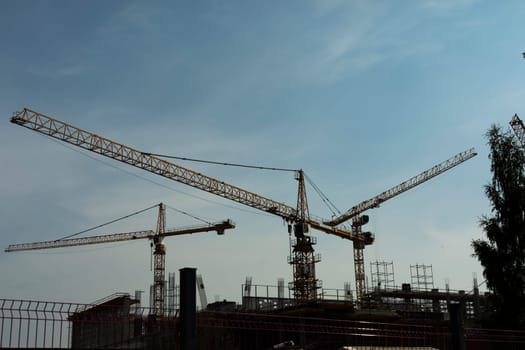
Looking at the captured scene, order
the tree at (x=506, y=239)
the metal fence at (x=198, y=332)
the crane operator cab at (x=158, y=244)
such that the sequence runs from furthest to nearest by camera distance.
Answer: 1. the crane operator cab at (x=158, y=244)
2. the tree at (x=506, y=239)
3. the metal fence at (x=198, y=332)

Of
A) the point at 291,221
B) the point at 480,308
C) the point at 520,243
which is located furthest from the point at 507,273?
the point at 291,221

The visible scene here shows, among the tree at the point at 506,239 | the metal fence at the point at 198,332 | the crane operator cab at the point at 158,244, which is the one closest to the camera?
the metal fence at the point at 198,332

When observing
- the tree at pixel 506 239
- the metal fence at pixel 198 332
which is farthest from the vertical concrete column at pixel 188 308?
the tree at pixel 506 239

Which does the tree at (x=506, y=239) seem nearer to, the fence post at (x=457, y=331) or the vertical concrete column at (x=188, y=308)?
the fence post at (x=457, y=331)

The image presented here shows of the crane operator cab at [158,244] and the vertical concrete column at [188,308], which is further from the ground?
the crane operator cab at [158,244]

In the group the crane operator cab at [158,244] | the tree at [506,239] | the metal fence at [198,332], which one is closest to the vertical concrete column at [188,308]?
the metal fence at [198,332]

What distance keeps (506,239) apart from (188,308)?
2842 centimetres

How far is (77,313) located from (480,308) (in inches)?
2094

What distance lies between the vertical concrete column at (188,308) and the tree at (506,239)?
88.9ft

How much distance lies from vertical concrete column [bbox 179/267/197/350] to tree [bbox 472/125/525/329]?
27105 millimetres

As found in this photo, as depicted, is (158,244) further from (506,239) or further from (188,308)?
(188,308)

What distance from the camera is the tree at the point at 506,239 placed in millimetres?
36750

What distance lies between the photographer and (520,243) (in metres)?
37.6

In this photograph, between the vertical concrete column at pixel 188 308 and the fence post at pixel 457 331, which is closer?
the vertical concrete column at pixel 188 308
